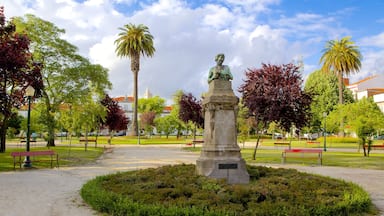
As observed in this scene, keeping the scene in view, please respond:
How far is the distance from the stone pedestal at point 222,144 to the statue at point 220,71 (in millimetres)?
577

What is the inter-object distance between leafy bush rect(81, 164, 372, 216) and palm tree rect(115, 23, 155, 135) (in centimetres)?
5063

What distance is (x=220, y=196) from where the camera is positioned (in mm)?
8219

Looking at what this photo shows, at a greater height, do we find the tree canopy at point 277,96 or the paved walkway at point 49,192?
the tree canopy at point 277,96

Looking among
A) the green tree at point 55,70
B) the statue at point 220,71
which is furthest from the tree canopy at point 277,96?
the green tree at point 55,70

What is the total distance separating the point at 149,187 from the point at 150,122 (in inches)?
2869

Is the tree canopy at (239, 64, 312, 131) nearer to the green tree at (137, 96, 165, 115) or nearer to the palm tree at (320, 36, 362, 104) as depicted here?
the palm tree at (320, 36, 362, 104)

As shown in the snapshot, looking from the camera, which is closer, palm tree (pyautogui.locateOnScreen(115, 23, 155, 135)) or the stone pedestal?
the stone pedestal

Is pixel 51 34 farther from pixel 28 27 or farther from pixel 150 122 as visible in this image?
pixel 150 122

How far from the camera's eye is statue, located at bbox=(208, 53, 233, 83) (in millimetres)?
11203

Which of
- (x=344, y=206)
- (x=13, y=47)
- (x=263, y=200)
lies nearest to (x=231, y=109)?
(x=263, y=200)

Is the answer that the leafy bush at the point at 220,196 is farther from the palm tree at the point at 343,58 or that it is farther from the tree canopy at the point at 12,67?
the palm tree at the point at 343,58

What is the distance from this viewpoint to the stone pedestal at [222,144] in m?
→ 10.5

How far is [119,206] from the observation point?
24.5 feet

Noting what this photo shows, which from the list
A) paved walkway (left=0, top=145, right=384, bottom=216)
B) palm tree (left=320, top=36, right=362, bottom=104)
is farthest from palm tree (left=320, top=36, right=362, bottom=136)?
paved walkway (left=0, top=145, right=384, bottom=216)
